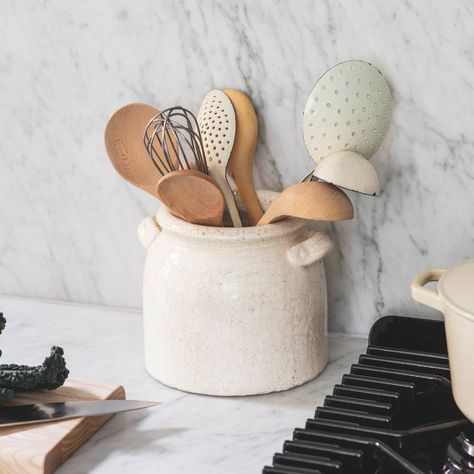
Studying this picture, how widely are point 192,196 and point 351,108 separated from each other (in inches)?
8.5

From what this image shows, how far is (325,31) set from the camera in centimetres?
104

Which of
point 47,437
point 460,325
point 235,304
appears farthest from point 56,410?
point 460,325

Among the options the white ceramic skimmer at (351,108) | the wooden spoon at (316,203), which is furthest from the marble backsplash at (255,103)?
the wooden spoon at (316,203)

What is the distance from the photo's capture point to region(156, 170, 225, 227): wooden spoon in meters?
0.96

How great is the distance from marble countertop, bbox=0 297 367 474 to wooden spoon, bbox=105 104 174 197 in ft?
0.76

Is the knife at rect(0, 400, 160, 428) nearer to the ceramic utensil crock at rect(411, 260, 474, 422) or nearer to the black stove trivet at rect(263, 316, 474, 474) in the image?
the black stove trivet at rect(263, 316, 474, 474)

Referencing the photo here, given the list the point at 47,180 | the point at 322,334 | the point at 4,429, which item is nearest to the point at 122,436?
the point at 4,429

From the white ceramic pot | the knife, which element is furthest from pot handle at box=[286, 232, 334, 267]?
the knife

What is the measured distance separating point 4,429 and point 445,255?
57cm

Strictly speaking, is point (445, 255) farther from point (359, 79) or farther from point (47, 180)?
point (47, 180)

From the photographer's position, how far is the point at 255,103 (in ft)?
3.60

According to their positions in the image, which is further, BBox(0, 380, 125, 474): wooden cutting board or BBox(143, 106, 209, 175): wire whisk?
BBox(143, 106, 209, 175): wire whisk

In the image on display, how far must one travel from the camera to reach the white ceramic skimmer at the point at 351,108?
3.35 ft

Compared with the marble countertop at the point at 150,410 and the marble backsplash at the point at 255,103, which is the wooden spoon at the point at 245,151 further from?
the marble countertop at the point at 150,410
